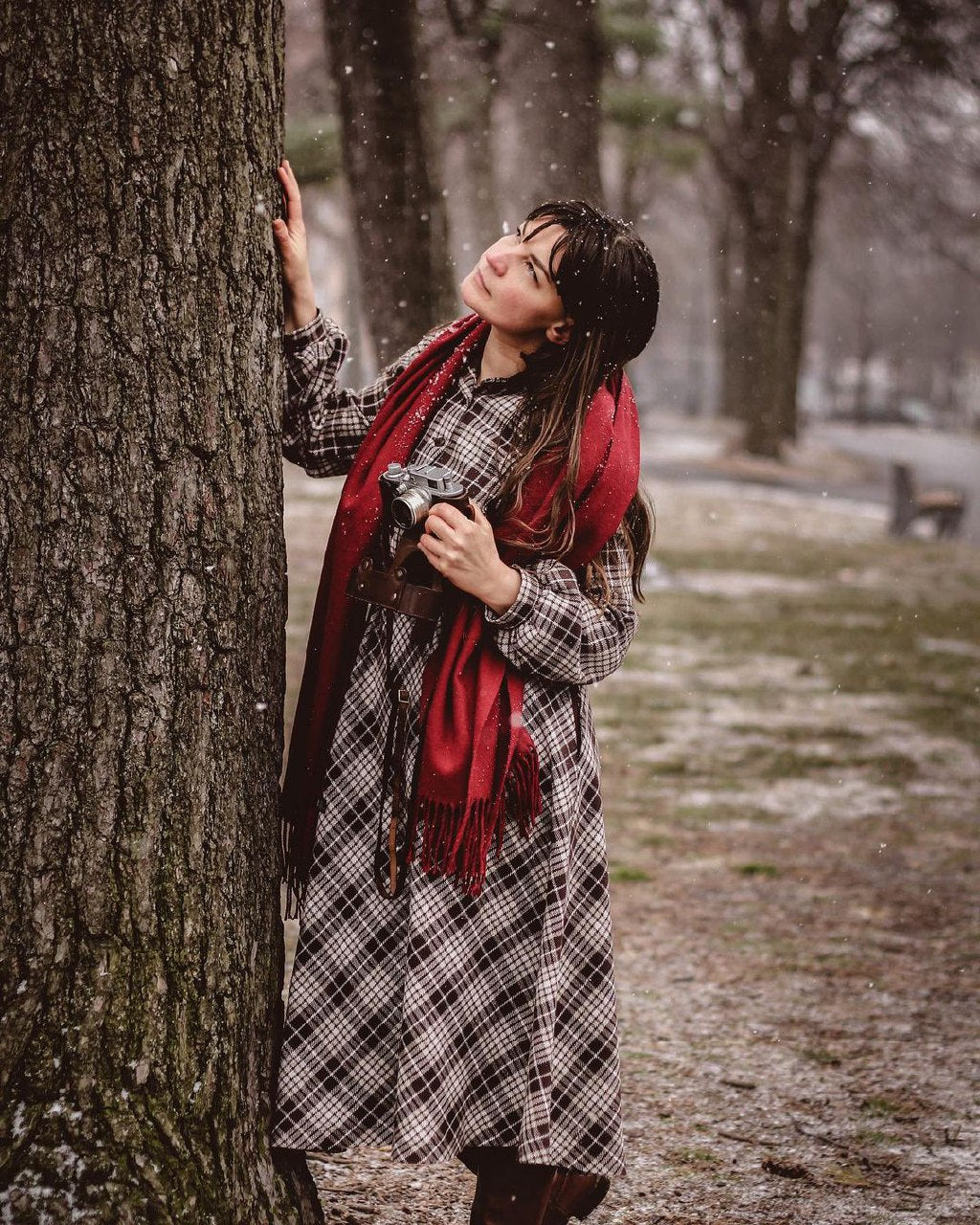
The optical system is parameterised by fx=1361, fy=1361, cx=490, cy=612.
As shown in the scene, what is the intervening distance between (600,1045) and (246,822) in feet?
2.52

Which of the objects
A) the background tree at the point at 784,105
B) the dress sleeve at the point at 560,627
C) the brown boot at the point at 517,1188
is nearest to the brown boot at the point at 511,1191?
the brown boot at the point at 517,1188

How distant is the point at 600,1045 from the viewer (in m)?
2.47

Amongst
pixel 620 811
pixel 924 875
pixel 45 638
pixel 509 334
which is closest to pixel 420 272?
pixel 620 811

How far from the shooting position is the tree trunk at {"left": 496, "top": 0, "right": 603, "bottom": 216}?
9.06 metres

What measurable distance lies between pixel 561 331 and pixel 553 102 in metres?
8.17

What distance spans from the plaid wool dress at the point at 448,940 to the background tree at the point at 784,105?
12.4m

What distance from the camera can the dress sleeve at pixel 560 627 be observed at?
2.22 meters

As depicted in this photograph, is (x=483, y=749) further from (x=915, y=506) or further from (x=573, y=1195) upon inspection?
(x=915, y=506)

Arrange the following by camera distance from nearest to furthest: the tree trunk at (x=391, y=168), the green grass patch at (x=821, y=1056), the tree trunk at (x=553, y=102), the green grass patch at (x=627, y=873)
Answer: the green grass patch at (x=821, y=1056)
the green grass patch at (x=627, y=873)
the tree trunk at (x=391, y=168)
the tree trunk at (x=553, y=102)

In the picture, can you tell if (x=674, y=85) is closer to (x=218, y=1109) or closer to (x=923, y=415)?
(x=218, y=1109)

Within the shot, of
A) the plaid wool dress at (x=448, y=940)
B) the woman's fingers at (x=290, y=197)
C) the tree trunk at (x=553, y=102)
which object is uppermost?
the tree trunk at (x=553, y=102)

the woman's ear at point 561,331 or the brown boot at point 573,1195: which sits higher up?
the woman's ear at point 561,331

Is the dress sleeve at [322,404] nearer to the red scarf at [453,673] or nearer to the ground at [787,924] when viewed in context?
the red scarf at [453,673]

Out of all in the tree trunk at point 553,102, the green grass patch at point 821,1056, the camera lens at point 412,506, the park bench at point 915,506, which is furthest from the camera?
the park bench at point 915,506
